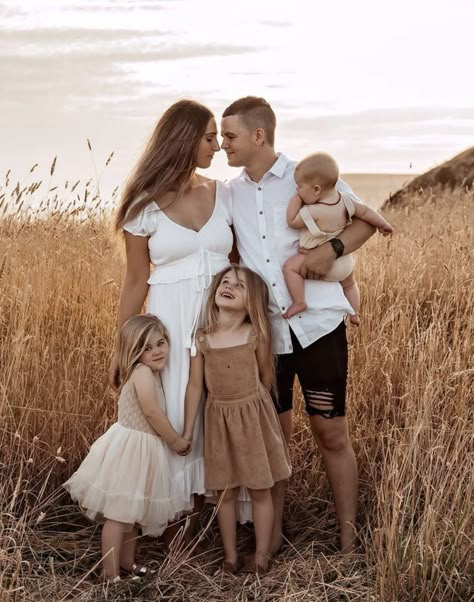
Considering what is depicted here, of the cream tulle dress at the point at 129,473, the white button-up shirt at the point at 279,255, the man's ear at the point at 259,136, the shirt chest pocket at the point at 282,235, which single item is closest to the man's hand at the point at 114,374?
the cream tulle dress at the point at 129,473

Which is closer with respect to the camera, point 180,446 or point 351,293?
point 180,446

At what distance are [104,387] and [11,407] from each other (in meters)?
0.46

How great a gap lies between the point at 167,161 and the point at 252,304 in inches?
26.0

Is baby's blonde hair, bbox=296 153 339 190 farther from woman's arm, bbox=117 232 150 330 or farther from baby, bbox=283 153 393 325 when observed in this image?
woman's arm, bbox=117 232 150 330

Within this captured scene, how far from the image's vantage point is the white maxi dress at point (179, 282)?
3383mm

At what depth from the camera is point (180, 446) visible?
3.37 meters

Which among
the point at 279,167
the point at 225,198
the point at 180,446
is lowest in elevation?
the point at 180,446

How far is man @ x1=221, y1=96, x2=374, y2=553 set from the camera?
3.41 meters

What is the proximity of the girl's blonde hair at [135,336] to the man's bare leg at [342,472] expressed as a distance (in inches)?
30.1

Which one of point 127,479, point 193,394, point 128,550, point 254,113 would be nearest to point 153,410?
point 193,394

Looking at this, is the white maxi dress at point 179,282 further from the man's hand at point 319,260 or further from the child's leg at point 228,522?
the man's hand at point 319,260

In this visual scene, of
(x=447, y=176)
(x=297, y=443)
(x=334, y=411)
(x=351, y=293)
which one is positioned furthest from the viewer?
(x=447, y=176)

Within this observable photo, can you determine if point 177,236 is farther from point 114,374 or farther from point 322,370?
point 322,370

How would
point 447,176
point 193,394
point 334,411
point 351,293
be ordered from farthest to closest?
point 447,176, point 351,293, point 334,411, point 193,394
